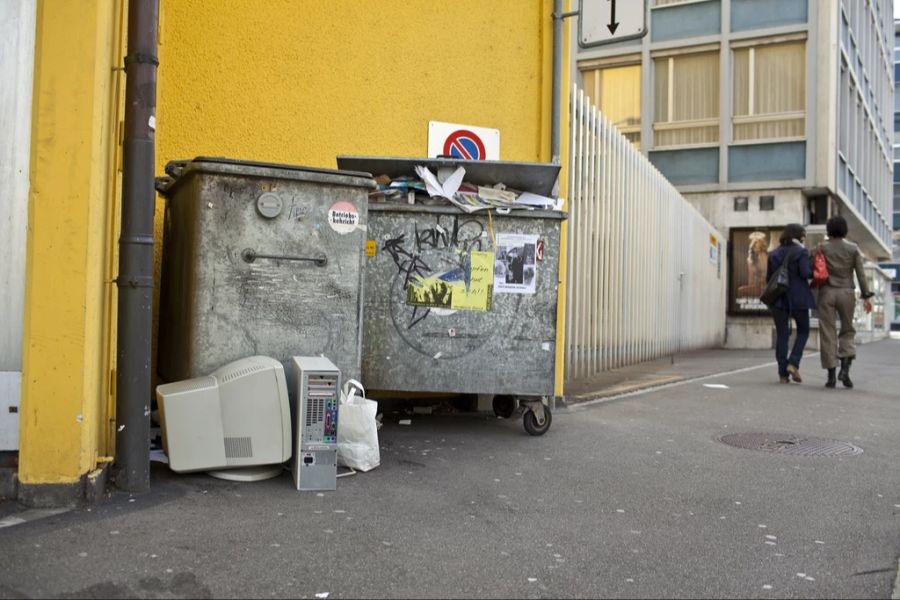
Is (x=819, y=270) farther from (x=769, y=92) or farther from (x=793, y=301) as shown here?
(x=769, y=92)

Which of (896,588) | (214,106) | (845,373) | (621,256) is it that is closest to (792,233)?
(845,373)

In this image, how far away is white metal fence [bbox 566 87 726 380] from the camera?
28.2ft

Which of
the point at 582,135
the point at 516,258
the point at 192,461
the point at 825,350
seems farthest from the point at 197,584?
the point at 825,350

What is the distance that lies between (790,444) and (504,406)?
202 centimetres

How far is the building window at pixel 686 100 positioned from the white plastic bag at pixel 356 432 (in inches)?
662

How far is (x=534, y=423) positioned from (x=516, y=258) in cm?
115

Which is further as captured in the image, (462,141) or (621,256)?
(621,256)

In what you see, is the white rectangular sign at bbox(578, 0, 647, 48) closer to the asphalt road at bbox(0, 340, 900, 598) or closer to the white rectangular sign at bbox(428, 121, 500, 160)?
the white rectangular sign at bbox(428, 121, 500, 160)

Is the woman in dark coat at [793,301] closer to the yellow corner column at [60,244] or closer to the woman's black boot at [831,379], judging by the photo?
the woman's black boot at [831,379]

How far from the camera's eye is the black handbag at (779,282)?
31.7 feet

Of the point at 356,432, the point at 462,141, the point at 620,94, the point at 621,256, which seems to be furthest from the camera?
the point at 620,94

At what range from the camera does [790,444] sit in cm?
557

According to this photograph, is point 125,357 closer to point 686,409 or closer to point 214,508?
point 214,508

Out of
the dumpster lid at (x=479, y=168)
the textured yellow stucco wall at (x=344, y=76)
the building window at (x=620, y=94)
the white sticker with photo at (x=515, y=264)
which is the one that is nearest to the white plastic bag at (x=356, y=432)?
the white sticker with photo at (x=515, y=264)
